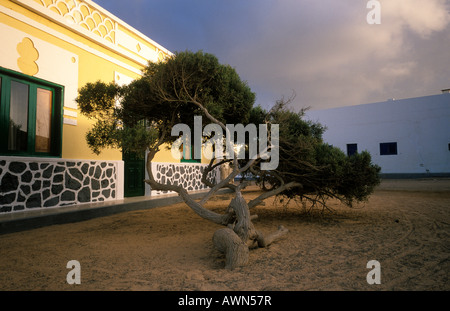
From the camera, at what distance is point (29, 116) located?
19.9 feet

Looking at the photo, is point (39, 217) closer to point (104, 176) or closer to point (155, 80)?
point (104, 176)

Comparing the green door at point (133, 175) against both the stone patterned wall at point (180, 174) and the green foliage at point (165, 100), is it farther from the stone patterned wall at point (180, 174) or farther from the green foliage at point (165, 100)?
the green foliage at point (165, 100)

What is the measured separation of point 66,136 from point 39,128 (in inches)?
22.6

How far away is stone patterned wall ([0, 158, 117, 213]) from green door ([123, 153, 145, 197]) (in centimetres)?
69

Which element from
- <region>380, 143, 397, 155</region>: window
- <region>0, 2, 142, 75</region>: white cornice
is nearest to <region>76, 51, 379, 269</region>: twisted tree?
<region>0, 2, 142, 75</region>: white cornice

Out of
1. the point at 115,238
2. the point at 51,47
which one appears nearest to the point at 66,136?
the point at 51,47

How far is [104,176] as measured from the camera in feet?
25.0

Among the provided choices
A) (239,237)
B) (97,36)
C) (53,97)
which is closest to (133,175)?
(53,97)

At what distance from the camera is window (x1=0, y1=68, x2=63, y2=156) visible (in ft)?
18.5

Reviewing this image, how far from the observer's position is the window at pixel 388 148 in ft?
69.5

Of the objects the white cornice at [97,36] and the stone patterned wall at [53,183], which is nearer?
the stone patterned wall at [53,183]

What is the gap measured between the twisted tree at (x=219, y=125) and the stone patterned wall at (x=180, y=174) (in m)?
4.23

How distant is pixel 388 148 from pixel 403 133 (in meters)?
1.47

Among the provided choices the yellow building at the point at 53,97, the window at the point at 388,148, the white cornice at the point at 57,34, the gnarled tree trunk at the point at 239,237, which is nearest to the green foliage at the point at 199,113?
the gnarled tree trunk at the point at 239,237
